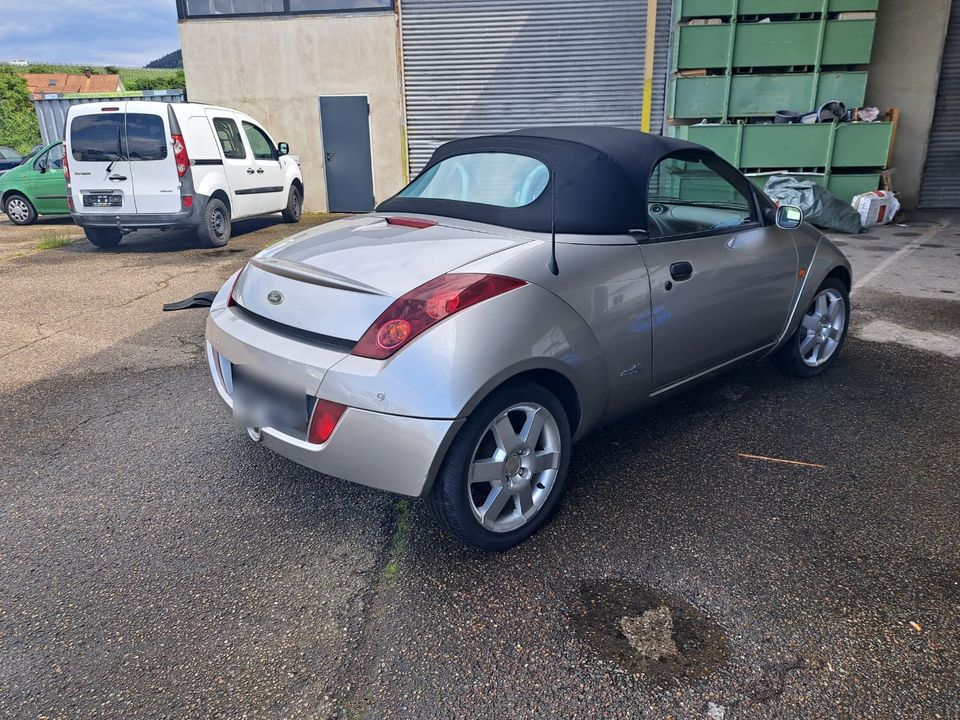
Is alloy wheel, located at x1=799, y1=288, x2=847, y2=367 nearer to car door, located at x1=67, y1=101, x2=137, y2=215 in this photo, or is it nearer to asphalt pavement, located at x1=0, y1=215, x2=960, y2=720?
asphalt pavement, located at x1=0, y1=215, x2=960, y2=720

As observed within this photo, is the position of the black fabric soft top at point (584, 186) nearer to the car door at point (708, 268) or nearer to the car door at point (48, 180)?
the car door at point (708, 268)

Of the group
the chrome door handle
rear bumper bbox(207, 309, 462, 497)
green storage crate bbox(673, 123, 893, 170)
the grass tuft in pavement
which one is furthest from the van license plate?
green storage crate bbox(673, 123, 893, 170)

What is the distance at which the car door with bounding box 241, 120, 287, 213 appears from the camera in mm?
10850

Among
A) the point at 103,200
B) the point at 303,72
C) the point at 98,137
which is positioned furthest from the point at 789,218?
the point at 303,72

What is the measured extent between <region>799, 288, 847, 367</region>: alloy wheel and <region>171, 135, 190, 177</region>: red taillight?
25.8ft

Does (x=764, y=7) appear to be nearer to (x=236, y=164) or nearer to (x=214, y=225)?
(x=236, y=164)

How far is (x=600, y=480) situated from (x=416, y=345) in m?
1.27

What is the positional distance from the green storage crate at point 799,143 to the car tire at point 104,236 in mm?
9017

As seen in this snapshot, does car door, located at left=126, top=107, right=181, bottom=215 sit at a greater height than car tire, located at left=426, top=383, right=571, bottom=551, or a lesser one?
greater

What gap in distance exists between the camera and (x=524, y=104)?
13.7m

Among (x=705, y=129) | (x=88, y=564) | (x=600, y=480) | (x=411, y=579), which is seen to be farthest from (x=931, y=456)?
(x=705, y=129)

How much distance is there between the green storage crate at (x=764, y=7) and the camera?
10781 millimetres

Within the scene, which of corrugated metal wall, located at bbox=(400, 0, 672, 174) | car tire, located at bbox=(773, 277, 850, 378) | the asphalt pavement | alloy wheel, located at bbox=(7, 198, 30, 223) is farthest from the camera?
corrugated metal wall, located at bbox=(400, 0, 672, 174)

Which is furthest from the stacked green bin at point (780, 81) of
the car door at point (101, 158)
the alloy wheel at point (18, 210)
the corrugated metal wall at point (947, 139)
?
the alloy wheel at point (18, 210)
